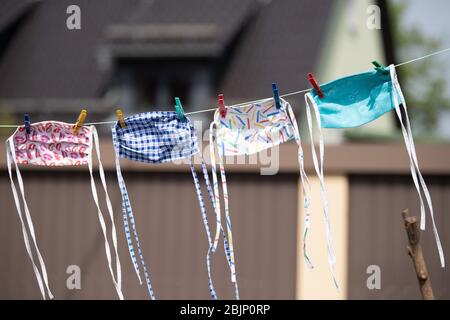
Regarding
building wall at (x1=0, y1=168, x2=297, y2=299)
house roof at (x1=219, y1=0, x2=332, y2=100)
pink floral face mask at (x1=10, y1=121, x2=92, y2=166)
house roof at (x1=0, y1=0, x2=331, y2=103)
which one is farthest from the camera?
house roof at (x1=219, y1=0, x2=332, y2=100)

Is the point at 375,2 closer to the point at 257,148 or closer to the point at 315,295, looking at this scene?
the point at 315,295

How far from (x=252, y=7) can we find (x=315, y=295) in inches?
233

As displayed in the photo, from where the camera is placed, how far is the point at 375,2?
9055 mm

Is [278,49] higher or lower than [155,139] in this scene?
higher

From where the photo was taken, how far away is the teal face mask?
346 cm

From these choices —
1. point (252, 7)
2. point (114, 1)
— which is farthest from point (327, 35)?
point (114, 1)

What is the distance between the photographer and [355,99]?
11.5ft

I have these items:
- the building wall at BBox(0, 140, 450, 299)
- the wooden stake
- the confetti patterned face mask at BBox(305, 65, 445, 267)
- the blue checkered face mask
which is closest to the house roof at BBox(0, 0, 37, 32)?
the building wall at BBox(0, 140, 450, 299)

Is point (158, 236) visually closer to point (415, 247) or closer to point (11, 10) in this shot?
point (415, 247)

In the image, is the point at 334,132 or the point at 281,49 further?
the point at 281,49

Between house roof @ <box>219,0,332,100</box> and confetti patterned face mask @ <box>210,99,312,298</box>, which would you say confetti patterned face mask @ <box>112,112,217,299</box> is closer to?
confetti patterned face mask @ <box>210,99,312,298</box>

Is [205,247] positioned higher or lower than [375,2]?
lower

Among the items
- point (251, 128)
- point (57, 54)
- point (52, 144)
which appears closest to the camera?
point (251, 128)

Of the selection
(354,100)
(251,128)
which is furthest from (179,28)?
(354,100)
